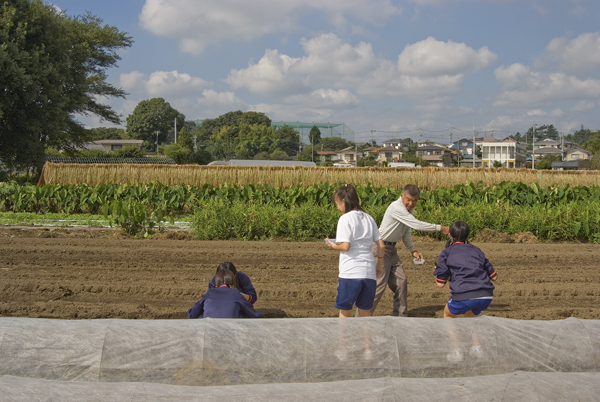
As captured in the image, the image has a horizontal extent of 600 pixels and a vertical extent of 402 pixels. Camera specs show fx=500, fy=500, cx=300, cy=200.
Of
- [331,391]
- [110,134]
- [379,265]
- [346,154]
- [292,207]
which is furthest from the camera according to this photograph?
[346,154]

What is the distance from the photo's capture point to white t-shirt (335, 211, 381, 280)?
168 inches

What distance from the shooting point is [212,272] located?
7.95m

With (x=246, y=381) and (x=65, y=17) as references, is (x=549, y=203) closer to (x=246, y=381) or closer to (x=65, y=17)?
(x=246, y=381)

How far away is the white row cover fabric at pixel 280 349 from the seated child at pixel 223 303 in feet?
1.98

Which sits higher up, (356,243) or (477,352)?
(356,243)

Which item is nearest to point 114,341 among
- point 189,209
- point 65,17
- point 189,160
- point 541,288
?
point 541,288

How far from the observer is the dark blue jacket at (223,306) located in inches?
173

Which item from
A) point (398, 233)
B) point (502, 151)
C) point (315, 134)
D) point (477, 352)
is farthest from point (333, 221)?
point (315, 134)

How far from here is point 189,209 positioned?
15.5 m

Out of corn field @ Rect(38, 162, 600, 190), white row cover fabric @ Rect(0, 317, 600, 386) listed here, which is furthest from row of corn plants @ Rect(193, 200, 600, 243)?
corn field @ Rect(38, 162, 600, 190)

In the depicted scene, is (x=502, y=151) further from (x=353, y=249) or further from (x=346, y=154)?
(x=353, y=249)

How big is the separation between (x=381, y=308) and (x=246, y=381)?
9.69 feet

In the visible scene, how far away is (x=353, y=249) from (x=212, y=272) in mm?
4154

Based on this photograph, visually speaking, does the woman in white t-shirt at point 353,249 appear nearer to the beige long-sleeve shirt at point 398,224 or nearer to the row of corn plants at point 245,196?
the beige long-sleeve shirt at point 398,224
